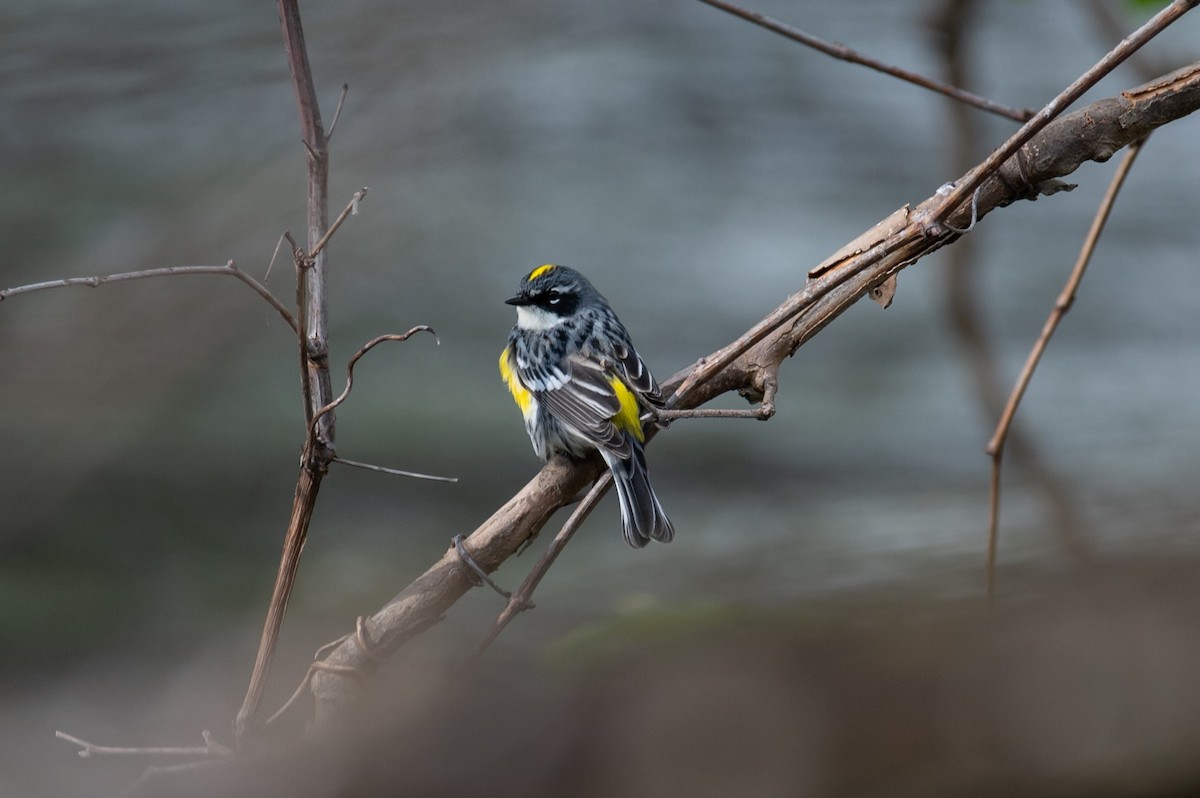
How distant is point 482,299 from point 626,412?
154 centimetres

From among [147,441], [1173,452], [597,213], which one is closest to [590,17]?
[597,213]

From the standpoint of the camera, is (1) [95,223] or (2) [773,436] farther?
(2) [773,436]

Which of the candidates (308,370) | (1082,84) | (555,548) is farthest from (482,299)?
(1082,84)

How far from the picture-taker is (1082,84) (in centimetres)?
127

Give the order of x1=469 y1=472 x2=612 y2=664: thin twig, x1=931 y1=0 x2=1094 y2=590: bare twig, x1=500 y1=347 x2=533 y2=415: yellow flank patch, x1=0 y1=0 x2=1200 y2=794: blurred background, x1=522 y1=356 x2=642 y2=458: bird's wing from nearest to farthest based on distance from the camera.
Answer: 1. x1=469 y1=472 x2=612 y2=664: thin twig
2. x1=522 y1=356 x2=642 y2=458: bird's wing
3. x1=500 y1=347 x2=533 y2=415: yellow flank patch
4. x1=0 y1=0 x2=1200 y2=794: blurred background
5. x1=931 y1=0 x2=1094 y2=590: bare twig

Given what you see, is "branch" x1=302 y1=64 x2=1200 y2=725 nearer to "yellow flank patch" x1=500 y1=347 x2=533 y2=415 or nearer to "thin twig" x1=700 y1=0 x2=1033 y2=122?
"thin twig" x1=700 y1=0 x2=1033 y2=122

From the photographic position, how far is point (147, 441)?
317cm

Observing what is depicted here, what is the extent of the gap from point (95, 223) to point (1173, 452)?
385cm

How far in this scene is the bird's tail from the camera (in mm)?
2227

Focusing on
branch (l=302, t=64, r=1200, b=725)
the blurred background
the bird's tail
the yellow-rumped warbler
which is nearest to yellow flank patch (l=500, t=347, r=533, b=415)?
the yellow-rumped warbler

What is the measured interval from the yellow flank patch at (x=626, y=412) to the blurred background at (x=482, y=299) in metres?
0.39

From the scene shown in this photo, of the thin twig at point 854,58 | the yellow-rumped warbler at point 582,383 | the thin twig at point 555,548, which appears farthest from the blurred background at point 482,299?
the thin twig at point 854,58

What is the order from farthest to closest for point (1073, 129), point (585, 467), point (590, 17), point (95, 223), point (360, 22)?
point (590, 17) → point (95, 223) → point (360, 22) → point (585, 467) → point (1073, 129)

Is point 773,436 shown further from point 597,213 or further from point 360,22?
point 360,22
